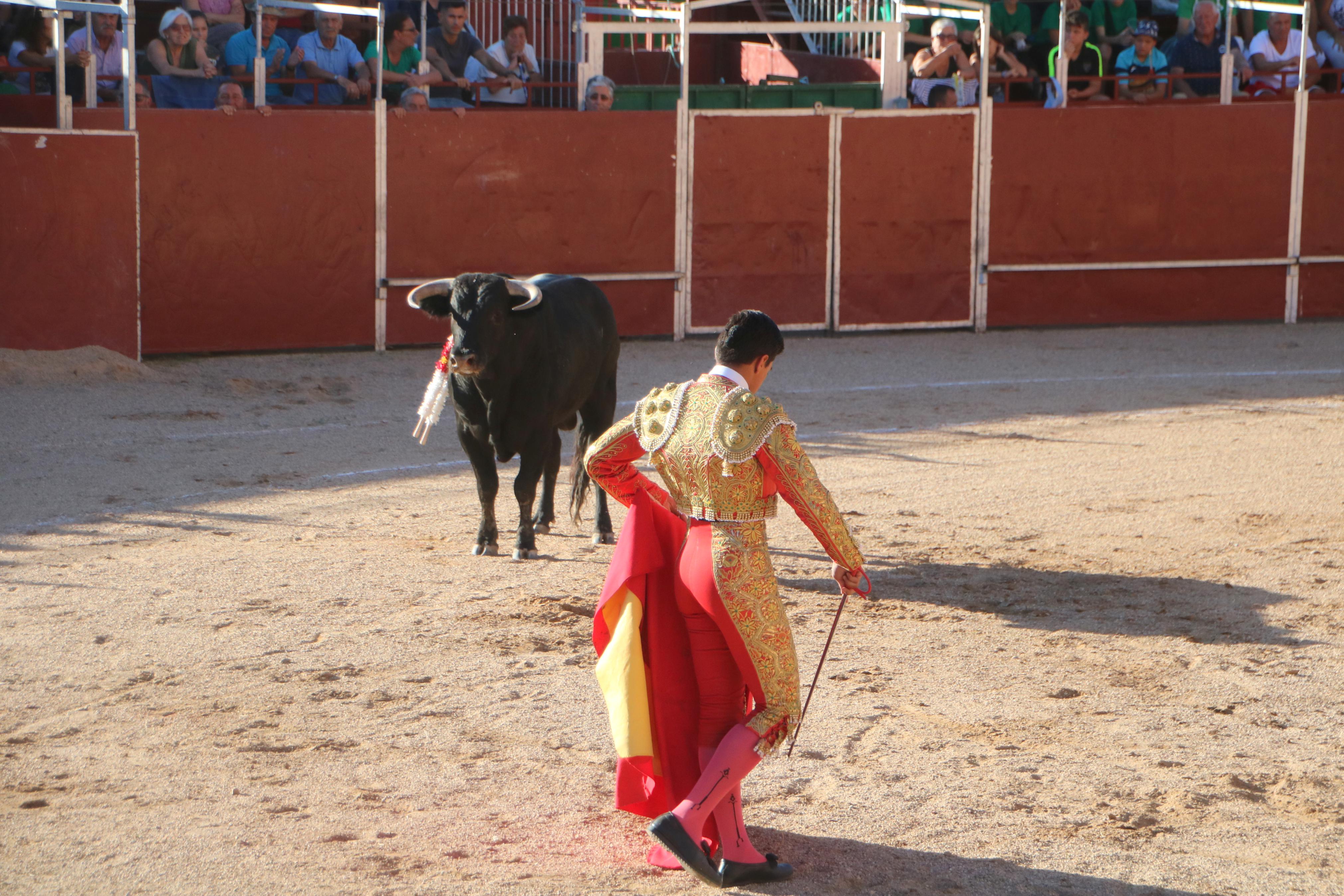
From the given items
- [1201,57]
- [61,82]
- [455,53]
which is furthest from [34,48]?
[1201,57]

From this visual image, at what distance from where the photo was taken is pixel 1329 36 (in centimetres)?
1464

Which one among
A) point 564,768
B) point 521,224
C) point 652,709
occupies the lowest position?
point 564,768

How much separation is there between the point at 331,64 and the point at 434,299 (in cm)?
648

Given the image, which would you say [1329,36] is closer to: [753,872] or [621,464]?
[621,464]

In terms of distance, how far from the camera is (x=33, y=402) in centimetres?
968

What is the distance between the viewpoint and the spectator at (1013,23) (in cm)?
1448

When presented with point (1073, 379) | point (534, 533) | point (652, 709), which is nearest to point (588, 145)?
point (1073, 379)

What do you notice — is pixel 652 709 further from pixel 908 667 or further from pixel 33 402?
pixel 33 402

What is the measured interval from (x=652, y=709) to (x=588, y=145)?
30.9 ft

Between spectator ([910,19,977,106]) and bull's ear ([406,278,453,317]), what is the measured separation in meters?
7.74

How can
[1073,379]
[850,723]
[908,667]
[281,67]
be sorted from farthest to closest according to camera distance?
[281,67], [1073,379], [908,667], [850,723]

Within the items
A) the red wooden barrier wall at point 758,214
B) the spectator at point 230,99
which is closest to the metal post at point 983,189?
the red wooden barrier wall at point 758,214

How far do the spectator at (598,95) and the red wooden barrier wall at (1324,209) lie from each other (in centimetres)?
634

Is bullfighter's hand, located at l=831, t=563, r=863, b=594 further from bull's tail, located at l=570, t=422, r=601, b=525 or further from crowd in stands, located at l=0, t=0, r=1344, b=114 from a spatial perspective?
crowd in stands, located at l=0, t=0, r=1344, b=114
